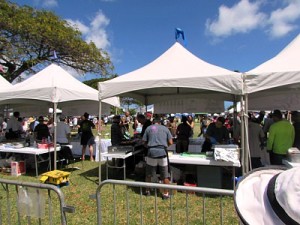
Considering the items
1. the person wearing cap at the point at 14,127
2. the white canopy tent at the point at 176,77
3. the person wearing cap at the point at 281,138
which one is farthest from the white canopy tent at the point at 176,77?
the person wearing cap at the point at 14,127

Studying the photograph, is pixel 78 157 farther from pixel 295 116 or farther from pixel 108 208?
pixel 295 116

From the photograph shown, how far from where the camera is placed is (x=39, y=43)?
1698 centimetres

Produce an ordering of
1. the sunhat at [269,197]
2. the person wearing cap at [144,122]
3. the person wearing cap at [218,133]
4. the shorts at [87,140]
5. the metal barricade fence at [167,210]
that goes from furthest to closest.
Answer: the shorts at [87,140], the person wearing cap at [144,122], the person wearing cap at [218,133], the metal barricade fence at [167,210], the sunhat at [269,197]

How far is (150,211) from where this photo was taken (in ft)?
15.8

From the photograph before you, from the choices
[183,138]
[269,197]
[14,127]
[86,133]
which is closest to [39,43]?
[14,127]

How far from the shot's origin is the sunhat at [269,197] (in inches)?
36.2

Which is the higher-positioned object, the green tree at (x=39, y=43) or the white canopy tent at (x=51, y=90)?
the green tree at (x=39, y=43)

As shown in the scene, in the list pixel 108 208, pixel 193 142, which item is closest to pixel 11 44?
pixel 193 142

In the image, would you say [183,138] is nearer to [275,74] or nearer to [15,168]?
[275,74]

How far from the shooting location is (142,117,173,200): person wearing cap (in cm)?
542

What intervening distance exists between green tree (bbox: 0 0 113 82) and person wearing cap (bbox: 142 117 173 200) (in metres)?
13.1

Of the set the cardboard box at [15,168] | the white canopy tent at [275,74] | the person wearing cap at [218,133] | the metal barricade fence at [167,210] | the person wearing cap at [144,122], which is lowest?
the metal barricade fence at [167,210]

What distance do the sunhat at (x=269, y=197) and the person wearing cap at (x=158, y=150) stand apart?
4104 millimetres

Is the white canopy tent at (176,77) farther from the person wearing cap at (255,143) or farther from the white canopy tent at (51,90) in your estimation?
the white canopy tent at (51,90)
